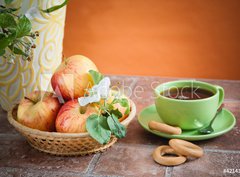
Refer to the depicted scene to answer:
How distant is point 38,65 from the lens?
1.14 meters

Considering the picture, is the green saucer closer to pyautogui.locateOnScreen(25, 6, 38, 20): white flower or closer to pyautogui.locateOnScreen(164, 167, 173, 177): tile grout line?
pyautogui.locateOnScreen(164, 167, 173, 177): tile grout line

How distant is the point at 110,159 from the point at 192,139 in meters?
0.18

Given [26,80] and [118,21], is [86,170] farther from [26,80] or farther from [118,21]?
[118,21]

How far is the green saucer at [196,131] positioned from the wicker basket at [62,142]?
107 mm

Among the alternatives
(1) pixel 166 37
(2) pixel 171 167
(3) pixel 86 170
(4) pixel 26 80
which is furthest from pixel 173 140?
(1) pixel 166 37

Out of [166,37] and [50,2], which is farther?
[166,37]

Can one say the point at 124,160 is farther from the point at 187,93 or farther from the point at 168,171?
the point at 187,93

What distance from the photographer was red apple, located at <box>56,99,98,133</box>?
0.87 metres

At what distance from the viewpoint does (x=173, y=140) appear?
0.88 m

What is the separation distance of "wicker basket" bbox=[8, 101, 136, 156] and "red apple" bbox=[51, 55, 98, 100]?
A: 0.12 m

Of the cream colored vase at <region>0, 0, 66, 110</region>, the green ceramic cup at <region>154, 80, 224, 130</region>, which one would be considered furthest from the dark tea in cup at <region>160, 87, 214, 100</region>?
the cream colored vase at <region>0, 0, 66, 110</region>

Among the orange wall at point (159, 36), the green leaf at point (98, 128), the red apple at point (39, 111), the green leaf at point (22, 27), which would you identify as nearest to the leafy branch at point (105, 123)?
the green leaf at point (98, 128)

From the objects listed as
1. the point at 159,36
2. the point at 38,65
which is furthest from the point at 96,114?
the point at 159,36

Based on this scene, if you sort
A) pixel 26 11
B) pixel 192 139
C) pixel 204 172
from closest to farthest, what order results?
pixel 204 172
pixel 192 139
pixel 26 11
